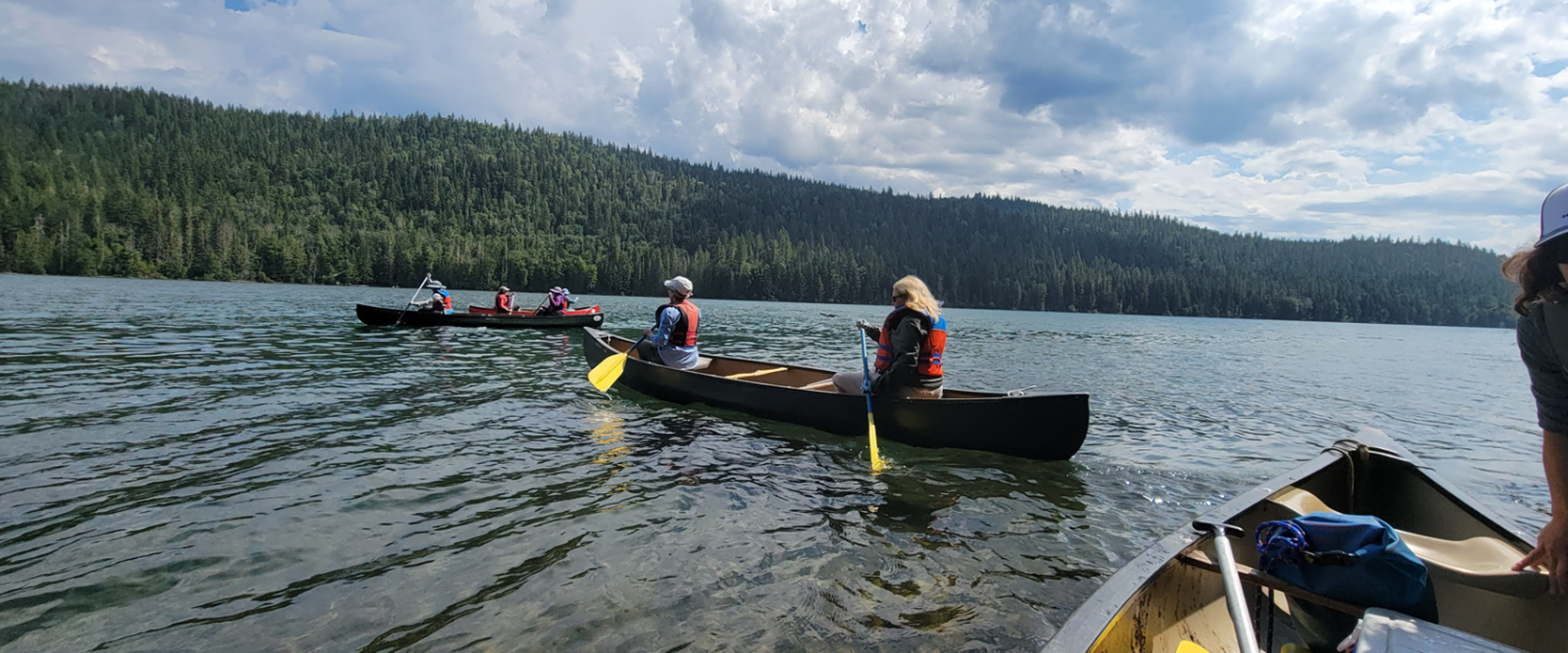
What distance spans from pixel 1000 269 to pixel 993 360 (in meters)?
148

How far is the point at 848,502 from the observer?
7914mm

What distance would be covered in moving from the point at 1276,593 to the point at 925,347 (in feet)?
19.4

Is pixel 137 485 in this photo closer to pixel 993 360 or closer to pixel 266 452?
pixel 266 452

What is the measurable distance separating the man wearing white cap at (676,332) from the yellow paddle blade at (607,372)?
0.65m

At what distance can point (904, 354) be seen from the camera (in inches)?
386

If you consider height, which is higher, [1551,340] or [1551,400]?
[1551,340]

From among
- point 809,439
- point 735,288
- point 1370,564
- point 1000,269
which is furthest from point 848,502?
point 1000,269

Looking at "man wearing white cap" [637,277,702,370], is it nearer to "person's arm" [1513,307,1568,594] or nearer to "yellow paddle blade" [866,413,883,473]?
"yellow paddle blade" [866,413,883,473]

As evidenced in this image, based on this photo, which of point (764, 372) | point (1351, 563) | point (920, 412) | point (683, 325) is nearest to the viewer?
point (1351, 563)

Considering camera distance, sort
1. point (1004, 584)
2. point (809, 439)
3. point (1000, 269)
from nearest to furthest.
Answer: point (1004, 584), point (809, 439), point (1000, 269)

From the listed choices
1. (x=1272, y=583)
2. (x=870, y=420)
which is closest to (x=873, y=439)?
(x=870, y=420)

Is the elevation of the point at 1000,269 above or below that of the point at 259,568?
above

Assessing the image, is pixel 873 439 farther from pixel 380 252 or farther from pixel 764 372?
pixel 380 252

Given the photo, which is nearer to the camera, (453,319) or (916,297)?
(916,297)
